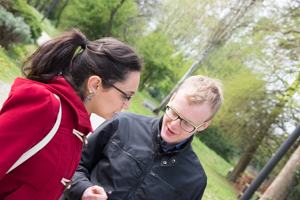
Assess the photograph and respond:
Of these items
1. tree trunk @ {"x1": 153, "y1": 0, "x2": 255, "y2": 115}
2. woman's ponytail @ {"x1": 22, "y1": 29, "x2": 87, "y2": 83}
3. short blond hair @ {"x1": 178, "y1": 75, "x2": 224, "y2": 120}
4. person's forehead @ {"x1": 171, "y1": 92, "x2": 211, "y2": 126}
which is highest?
tree trunk @ {"x1": 153, "y1": 0, "x2": 255, "y2": 115}

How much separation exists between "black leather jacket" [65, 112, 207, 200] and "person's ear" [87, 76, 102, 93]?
1.79 feet

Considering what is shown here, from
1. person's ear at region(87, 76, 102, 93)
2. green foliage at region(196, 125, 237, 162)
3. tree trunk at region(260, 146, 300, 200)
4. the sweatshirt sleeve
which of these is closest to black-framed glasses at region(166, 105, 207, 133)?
person's ear at region(87, 76, 102, 93)

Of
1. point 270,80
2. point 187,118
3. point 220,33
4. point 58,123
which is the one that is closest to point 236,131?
point 270,80

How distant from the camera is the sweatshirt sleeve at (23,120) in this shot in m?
1.33

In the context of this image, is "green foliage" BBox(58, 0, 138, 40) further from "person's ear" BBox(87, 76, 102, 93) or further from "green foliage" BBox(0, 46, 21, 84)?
"person's ear" BBox(87, 76, 102, 93)

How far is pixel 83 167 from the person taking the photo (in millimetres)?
2203

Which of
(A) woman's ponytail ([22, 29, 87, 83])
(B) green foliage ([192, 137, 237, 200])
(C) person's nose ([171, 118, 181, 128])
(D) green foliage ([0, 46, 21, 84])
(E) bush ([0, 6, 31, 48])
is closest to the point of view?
(A) woman's ponytail ([22, 29, 87, 83])

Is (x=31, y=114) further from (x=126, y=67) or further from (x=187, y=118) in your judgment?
(x=187, y=118)

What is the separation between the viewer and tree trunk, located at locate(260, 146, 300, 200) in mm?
7145

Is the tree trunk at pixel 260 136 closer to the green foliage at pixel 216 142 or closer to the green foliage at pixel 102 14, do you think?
the green foliage at pixel 216 142

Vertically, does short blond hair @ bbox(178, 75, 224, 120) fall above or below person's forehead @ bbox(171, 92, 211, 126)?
above

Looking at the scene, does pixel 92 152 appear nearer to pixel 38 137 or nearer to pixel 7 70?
pixel 38 137

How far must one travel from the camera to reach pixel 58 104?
1.48m

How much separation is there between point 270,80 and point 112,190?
13.7m
